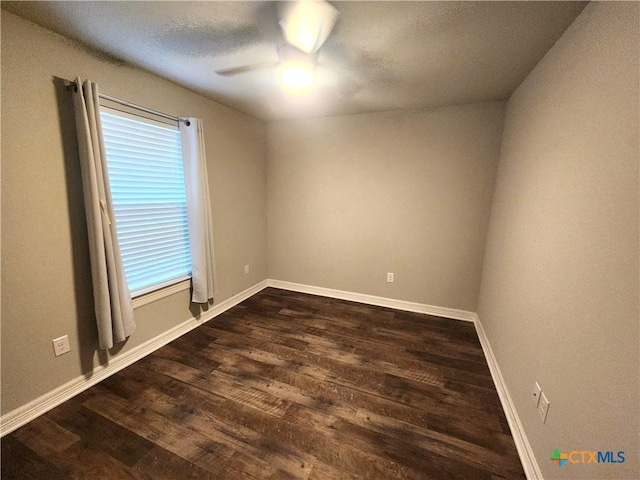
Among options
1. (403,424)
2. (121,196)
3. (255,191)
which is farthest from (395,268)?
(121,196)

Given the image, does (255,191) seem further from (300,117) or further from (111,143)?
(111,143)

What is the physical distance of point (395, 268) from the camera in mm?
3078

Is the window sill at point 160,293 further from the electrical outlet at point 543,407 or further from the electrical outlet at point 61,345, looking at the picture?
the electrical outlet at point 543,407

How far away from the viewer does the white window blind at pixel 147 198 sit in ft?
6.24

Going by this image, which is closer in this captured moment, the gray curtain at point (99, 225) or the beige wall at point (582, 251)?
the beige wall at point (582, 251)

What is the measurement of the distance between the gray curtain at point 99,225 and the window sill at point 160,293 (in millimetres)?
218

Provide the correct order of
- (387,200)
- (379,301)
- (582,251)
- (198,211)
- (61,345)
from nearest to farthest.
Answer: (582,251) < (61,345) < (198,211) < (387,200) < (379,301)

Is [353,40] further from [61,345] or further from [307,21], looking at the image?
[61,345]

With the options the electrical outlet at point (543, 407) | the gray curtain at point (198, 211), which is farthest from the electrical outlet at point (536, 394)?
the gray curtain at point (198, 211)

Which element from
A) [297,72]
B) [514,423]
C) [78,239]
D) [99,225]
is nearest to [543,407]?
[514,423]

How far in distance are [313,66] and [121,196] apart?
66.3 inches

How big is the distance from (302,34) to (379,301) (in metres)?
2.77

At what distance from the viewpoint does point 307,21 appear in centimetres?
123

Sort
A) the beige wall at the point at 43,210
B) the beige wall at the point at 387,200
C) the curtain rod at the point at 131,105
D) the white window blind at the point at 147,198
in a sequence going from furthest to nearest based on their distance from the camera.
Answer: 1. the beige wall at the point at 387,200
2. the white window blind at the point at 147,198
3. the curtain rod at the point at 131,105
4. the beige wall at the point at 43,210
